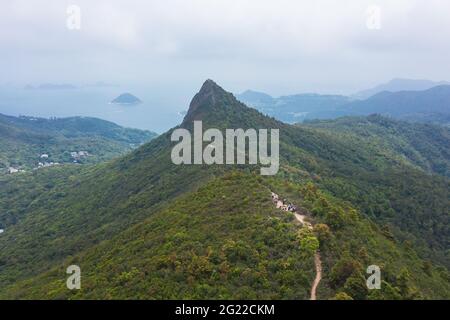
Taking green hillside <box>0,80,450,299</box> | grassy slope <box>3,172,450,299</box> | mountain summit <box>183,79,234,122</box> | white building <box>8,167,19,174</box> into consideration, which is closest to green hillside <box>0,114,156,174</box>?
white building <box>8,167,19,174</box>

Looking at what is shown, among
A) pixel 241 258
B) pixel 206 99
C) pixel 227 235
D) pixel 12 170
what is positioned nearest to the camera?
pixel 241 258

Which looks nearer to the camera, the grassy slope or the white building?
the grassy slope

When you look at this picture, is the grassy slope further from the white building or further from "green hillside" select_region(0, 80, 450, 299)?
the white building

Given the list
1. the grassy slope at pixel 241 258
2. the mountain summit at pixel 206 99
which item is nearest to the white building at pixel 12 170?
the mountain summit at pixel 206 99

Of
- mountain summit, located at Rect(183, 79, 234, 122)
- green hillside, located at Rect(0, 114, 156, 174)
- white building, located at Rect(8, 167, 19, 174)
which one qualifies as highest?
mountain summit, located at Rect(183, 79, 234, 122)

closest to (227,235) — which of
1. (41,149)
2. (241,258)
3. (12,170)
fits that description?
(241,258)

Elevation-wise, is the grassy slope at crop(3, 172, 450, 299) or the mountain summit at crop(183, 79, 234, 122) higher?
the mountain summit at crop(183, 79, 234, 122)

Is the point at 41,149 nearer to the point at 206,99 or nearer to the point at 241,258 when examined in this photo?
the point at 206,99

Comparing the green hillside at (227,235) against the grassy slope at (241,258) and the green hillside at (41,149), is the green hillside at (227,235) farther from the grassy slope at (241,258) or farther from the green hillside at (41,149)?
the green hillside at (41,149)

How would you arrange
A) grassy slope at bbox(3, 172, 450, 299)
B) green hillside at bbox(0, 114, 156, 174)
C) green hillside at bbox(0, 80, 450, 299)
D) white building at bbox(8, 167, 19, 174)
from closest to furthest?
1. grassy slope at bbox(3, 172, 450, 299)
2. green hillside at bbox(0, 80, 450, 299)
3. white building at bbox(8, 167, 19, 174)
4. green hillside at bbox(0, 114, 156, 174)

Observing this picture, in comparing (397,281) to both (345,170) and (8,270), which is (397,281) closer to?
(8,270)
